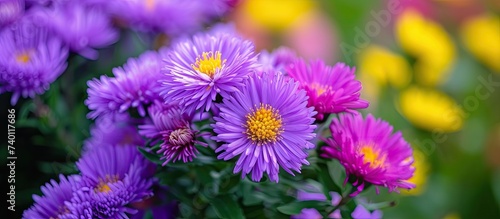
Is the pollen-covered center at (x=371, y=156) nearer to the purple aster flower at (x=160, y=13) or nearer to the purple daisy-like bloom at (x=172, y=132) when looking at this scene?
the purple daisy-like bloom at (x=172, y=132)

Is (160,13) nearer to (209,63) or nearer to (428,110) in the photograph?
(209,63)

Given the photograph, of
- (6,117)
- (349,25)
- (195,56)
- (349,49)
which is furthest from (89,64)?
(349,25)

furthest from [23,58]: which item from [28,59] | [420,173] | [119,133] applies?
[420,173]

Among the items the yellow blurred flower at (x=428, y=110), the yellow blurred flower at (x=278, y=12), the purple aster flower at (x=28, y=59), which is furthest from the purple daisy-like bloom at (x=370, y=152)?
the yellow blurred flower at (x=278, y=12)

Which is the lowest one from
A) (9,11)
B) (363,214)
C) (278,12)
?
(363,214)

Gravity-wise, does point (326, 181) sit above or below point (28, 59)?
below

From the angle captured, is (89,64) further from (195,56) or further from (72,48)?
(195,56)
